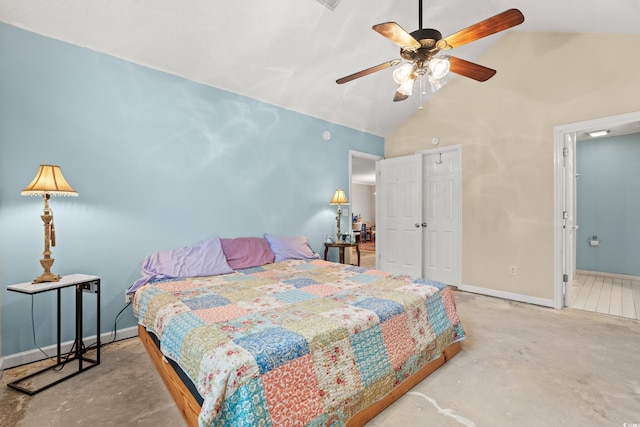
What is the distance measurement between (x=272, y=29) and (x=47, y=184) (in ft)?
7.26

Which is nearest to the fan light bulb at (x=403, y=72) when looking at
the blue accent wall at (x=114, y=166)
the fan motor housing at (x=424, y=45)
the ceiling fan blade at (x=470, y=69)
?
the fan motor housing at (x=424, y=45)

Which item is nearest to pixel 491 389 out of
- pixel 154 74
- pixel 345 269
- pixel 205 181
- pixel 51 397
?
pixel 345 269

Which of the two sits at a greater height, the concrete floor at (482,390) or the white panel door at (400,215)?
the white panel door at (400,215)

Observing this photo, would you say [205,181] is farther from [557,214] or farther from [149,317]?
[557,214]

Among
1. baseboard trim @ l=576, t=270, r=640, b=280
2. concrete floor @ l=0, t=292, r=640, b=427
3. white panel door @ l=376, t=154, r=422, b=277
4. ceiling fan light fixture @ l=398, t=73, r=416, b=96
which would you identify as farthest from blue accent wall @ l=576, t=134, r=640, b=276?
ceiling fan light fixture @ l=398, t=73, r=416, b=96

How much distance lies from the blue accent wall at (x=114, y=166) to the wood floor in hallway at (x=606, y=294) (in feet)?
12.5

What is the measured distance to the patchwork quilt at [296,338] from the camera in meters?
1.24

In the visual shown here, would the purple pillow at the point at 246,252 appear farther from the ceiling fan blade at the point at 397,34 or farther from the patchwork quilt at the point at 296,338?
the ceiling fan blade at the point at 397,34

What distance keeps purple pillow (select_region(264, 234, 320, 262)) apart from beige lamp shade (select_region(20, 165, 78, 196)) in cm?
195

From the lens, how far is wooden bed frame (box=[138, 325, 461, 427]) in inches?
61.2

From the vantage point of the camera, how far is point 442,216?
4535 millimetres

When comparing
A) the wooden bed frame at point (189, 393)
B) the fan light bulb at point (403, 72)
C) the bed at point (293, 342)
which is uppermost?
the fan light bulb at point (403, 72)

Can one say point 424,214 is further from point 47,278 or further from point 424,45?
point 47,278

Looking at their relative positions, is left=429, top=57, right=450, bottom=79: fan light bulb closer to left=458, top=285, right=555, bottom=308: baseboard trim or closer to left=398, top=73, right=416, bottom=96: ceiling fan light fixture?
left=398, top=73, right=416, bottom=96: ceiling fan light fixture
